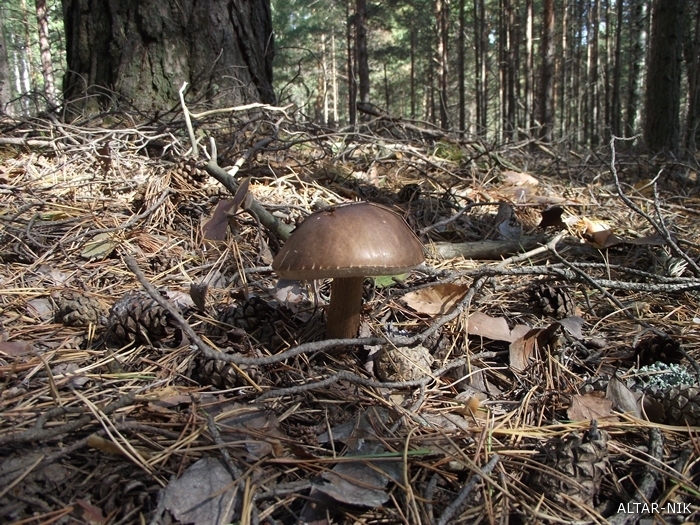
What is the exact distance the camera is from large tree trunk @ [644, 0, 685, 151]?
676 cm

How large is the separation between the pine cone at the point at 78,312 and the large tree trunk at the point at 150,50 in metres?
2.14

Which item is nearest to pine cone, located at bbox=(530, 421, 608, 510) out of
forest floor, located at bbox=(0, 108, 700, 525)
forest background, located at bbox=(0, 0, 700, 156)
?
forest floor, located at bbox=(0, 108, 700, 525)

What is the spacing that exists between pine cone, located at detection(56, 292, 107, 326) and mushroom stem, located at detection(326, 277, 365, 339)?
3.21 ft

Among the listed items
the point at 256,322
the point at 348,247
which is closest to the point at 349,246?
the point at 348,247

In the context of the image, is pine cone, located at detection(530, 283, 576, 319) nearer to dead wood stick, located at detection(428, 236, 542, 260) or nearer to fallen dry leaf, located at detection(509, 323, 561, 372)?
fallen dry leaf, located at detection(509, 323, 561, 372)

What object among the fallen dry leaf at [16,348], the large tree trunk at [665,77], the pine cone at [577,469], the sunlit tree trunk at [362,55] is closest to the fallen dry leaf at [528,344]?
the pine cone at [577,469]

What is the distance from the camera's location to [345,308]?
1686 millimetres

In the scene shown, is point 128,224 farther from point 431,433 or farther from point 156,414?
point 431,433

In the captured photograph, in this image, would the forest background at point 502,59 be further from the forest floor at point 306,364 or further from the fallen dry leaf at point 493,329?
the fallen dry leaf at point 493,329

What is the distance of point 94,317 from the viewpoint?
1.83 metres

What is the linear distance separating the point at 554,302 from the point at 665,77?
7.20 metres

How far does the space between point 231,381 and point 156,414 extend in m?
0.25

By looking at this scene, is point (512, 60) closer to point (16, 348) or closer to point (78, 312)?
point (78, 312)

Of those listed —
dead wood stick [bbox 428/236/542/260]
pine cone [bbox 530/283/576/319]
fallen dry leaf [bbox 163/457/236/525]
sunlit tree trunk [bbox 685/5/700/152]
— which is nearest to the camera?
fallen dry leaf [bbox 163/457/236/525]
